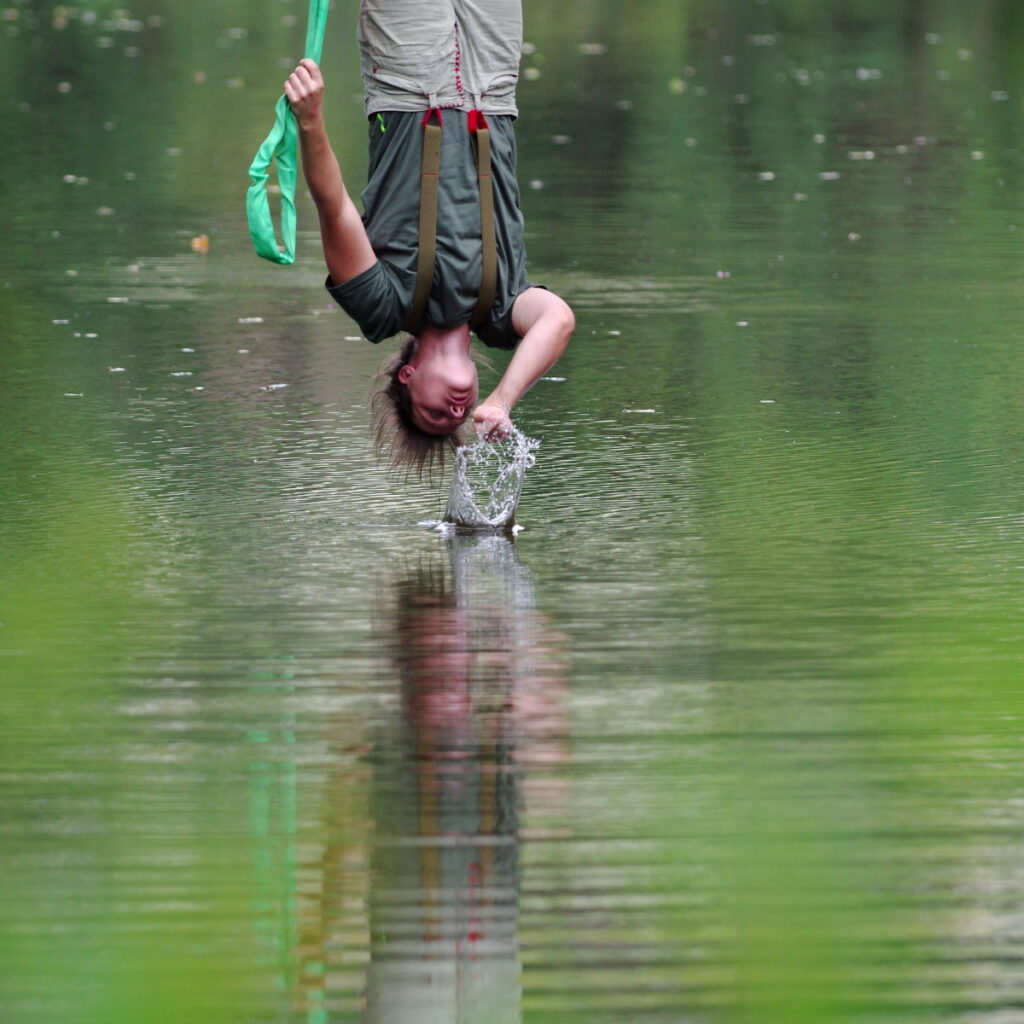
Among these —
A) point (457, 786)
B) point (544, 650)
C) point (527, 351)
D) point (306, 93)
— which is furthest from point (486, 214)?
point (457, 786)

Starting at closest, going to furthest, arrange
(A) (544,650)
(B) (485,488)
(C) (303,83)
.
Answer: (A) (544,650), (C) (303,83), (B) (485,488)

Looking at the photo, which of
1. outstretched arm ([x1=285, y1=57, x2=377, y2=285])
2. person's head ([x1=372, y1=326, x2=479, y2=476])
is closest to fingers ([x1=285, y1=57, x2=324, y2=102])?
outstretched arm ([x1=285, y1=57, x2=377, y2=285])

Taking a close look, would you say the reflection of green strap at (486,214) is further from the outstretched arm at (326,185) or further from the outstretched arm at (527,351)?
the outstretched arm at (326,185)

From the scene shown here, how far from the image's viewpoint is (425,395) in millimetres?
7594

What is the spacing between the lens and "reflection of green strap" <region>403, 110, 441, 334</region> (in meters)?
7.28

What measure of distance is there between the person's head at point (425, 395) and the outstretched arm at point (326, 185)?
0.47 meters

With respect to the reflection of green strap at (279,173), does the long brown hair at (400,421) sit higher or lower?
lower

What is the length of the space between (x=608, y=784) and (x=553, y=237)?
31.1 ft

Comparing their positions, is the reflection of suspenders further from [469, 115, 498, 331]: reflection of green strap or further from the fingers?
the fingers

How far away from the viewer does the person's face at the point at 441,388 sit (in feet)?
24.8

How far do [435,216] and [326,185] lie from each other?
1.52 ft

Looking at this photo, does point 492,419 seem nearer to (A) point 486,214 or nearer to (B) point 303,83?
(A) point 486,214

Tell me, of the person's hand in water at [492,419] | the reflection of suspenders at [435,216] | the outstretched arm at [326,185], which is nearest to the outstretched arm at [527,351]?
the person's hand in water at [492,419]

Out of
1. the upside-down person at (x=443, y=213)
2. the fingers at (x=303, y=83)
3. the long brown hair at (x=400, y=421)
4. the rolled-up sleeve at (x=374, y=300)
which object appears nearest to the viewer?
the fingers at (x=303, y=83)
